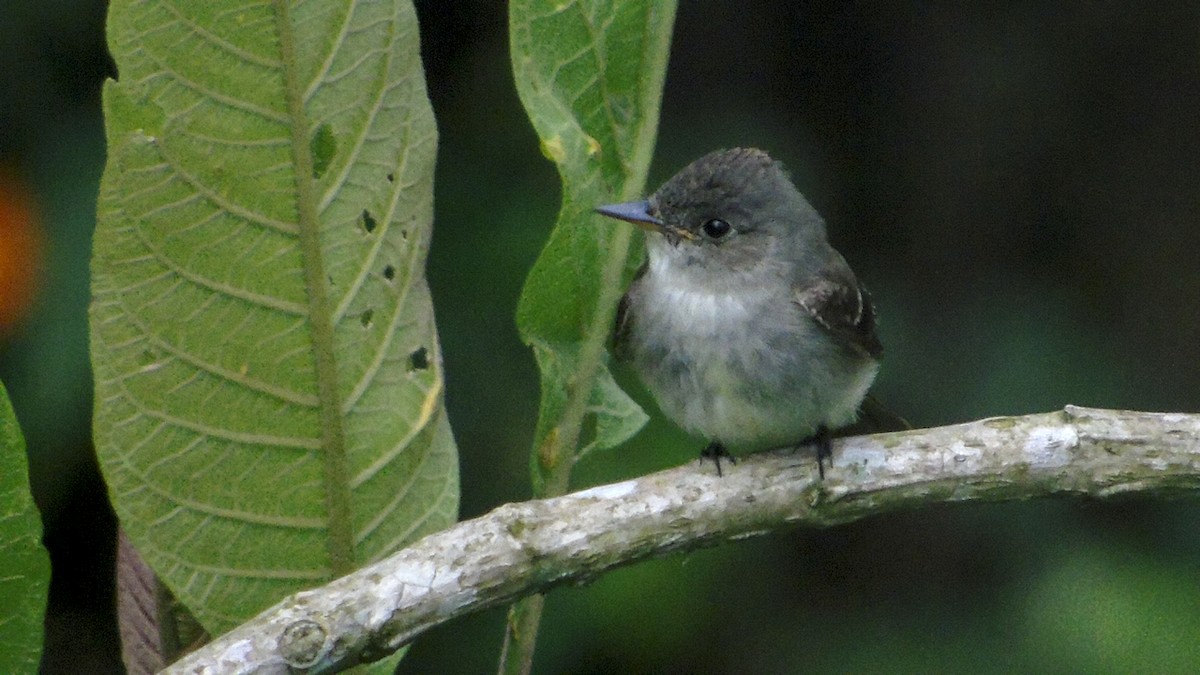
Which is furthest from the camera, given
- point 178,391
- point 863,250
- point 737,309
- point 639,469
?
point 863,250

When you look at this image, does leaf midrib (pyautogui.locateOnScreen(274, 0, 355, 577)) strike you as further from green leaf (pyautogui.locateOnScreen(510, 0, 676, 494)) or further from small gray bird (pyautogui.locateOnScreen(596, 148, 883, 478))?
small gray bird (pyautogui.locateOnScreen(596, 148, 883, 478))

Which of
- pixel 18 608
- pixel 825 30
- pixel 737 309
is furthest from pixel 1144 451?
pixel 825 30

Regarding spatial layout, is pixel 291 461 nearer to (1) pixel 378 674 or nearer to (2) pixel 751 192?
(1) pixel 378 674

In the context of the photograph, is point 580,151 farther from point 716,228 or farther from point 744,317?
point 716,228

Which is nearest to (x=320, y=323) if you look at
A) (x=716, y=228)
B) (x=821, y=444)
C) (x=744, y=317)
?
(x=821, y=444)

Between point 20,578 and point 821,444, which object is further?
point 821,444

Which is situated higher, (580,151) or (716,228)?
(716,228)

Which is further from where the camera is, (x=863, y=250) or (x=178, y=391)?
(x=863, y=250)
